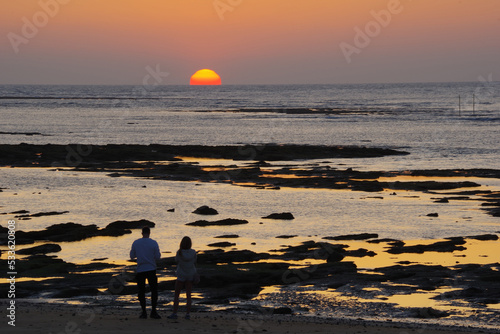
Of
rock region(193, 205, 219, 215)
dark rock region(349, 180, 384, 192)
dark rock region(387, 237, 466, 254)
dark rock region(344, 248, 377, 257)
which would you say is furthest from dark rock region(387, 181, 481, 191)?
dark rock region(344, 248, 377, 257)

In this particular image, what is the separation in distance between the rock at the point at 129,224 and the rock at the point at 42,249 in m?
4.08

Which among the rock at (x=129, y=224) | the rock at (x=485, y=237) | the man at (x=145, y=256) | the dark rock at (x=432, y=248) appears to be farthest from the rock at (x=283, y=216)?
the man at (x=145, y=256)

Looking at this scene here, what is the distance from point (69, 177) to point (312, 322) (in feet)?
119

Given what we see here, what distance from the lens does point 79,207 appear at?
38406 millimetres

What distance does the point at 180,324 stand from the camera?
1695 centimetres

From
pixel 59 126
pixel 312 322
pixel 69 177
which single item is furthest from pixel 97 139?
pixel 312 322

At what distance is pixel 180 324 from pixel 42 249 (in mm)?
11895

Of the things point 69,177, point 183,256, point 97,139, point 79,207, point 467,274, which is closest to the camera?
point 183,256

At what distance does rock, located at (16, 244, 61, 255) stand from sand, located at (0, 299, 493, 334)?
771cm

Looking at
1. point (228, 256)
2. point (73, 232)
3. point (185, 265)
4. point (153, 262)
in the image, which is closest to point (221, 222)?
point (73, 232)

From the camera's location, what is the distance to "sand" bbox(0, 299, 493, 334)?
16312 mm

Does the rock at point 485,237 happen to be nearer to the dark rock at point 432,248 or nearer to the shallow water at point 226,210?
the shallow water at point 226,210

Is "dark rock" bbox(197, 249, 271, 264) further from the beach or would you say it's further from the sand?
the sand

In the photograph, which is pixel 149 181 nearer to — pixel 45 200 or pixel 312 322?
pixel 45 200
